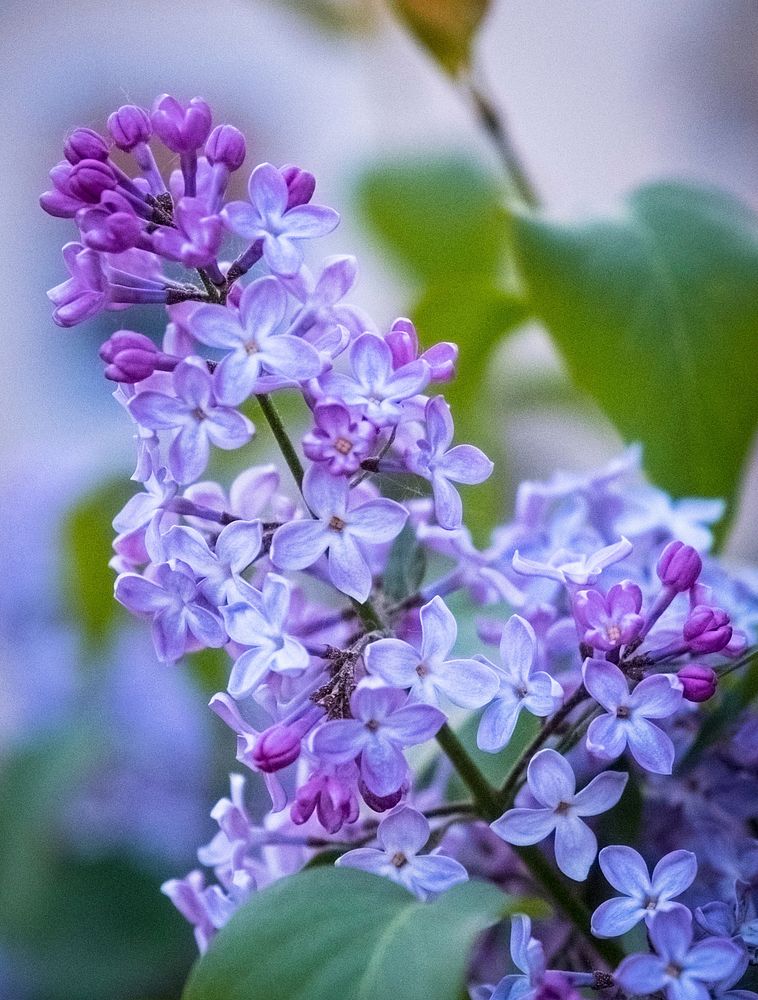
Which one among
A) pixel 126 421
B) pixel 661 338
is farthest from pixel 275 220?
pixel 126 421

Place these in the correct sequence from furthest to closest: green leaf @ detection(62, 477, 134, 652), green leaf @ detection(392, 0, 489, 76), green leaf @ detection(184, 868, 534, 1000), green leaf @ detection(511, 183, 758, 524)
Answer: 1. green leaf @ detection(62, 477, 134, 652)
2. green leaf @ detection(392, 0, 489, 76)
3. green leaf @ detection(511, 183, 758, 524)
4. green leaf @ detection(184, 868, 534, 1000)

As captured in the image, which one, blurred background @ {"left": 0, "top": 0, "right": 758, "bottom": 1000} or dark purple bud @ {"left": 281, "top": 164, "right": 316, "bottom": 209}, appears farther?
blurred background @ {"left": 0, "top": 0, "right": 758, "bottom": 1000}

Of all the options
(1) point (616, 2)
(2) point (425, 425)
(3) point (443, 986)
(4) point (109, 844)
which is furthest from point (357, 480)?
(1) point (616, 2)

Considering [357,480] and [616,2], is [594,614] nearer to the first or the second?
[357,480]

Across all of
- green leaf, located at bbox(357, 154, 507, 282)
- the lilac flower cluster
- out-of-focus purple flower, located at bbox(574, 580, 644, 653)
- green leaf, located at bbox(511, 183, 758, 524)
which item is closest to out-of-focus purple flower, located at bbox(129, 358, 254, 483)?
the lilac flower cluster

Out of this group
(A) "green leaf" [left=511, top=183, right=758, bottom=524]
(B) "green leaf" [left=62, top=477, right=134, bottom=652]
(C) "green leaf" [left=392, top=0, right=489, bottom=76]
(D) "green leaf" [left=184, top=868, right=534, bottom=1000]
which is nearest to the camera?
(D) "green leaf" [left=184, top=868, right=534, bottom=1000]

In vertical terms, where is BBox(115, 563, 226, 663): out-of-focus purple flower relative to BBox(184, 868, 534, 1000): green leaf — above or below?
above

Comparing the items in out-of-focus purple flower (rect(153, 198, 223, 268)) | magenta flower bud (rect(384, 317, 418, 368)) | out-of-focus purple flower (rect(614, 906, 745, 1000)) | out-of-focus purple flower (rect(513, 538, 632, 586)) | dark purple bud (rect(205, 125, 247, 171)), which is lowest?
out-of-focus purple flower (rect(614, 906, 745, 1000))

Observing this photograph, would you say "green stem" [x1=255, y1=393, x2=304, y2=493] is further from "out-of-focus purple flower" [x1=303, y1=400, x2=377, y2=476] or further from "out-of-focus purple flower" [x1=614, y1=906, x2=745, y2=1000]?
"out-of-focus purple flower" [x1=614, y1=906, x2=745, y2=1000]
